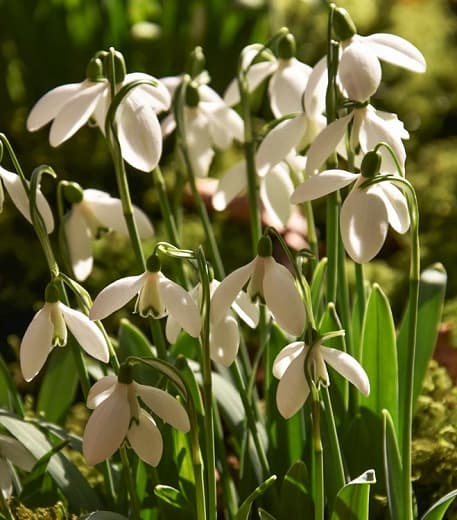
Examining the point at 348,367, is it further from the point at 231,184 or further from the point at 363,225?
the point at 231,184

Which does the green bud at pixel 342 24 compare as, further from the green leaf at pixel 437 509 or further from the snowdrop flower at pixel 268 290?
the green leaf at pixel 437 509

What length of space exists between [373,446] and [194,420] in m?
0.32

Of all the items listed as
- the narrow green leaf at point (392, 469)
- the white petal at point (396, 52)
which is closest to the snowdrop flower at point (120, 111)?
the white petal at point (396, 52)

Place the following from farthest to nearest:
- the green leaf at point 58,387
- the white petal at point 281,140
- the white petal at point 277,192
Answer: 1. the green leaf at point 58,387
2. the white petal at point 277,192
3. the white petal at point 281,140

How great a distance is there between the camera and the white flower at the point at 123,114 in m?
0.96

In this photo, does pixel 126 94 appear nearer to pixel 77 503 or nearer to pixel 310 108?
pixel 310 108

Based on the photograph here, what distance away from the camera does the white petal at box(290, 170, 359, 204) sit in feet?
2.87

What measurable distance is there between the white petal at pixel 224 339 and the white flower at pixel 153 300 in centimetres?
5

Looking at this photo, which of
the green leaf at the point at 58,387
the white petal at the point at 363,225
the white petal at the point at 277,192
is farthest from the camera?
the green leaf at the point at 58,387

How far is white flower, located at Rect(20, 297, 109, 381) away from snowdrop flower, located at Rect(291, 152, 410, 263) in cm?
21

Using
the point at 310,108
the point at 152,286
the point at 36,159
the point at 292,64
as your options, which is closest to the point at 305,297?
the point at 152,286

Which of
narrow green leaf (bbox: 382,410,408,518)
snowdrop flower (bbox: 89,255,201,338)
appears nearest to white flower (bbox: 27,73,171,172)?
snowdrop flower (bbox: 89,255,201,338)

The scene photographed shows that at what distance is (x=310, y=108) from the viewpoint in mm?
1053

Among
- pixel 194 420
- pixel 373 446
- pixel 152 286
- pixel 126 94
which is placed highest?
pixel 126 94
